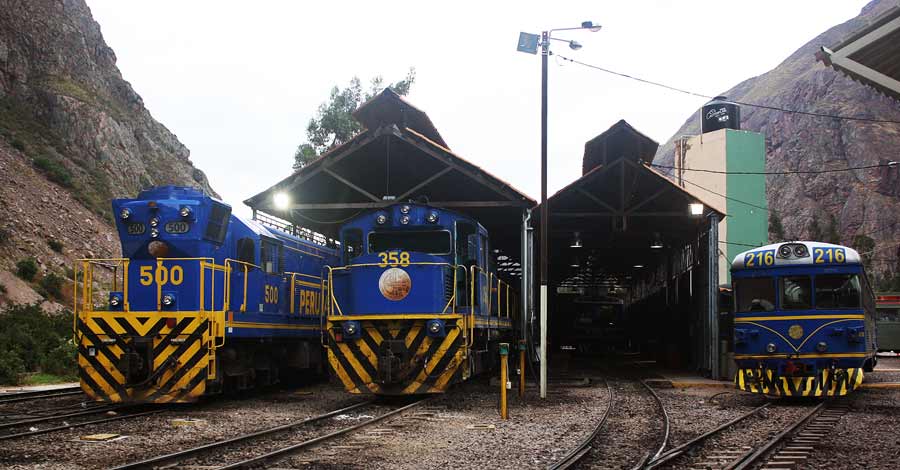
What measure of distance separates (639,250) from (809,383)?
53.6 feet

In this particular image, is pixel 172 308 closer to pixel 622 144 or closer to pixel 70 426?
pixel 70 426

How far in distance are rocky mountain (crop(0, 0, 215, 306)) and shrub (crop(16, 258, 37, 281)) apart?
48 centimetres

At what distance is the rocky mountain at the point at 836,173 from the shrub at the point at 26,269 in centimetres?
6249

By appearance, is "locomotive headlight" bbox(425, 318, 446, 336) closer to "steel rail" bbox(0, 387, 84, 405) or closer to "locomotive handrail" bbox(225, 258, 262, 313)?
"locomotive handrail" bbox(225, 258, 262, 313)

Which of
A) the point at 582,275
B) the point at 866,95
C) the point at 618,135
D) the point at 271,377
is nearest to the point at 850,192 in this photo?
the point at 866,95

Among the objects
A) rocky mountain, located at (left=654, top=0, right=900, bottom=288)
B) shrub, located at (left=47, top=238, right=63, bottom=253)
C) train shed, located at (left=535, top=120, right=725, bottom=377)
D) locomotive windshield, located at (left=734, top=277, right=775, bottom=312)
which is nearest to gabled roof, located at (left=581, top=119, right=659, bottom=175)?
train shed, located at (left=535, top=120, right=725, bottom=377)

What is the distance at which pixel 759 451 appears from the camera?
27.5 feet

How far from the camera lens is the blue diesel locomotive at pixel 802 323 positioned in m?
13.4

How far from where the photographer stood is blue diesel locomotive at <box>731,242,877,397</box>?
13406 millimetres

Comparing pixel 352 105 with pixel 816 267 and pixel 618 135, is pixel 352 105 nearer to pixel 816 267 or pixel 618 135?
pixel 618 135

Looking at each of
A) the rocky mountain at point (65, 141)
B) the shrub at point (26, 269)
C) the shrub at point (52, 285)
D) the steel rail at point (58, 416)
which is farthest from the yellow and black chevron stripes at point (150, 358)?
the shrub at point (26, 269)

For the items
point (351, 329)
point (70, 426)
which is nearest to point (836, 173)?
point (351, 329)

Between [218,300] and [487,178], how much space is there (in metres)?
7.08

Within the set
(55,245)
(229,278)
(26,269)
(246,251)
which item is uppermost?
(55,245)
